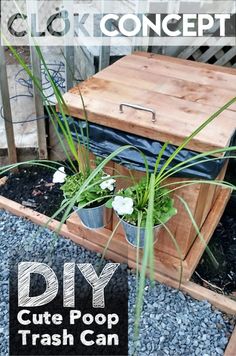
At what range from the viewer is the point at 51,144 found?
220 centimetres

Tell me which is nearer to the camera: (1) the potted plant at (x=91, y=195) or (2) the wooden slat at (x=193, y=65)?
(1) the potted plant at (x=91, y=195)

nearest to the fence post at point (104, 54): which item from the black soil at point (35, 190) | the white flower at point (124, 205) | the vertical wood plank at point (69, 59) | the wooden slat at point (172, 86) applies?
the vertical wood plank at point (69, 59)

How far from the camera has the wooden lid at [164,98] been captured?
1.31 m

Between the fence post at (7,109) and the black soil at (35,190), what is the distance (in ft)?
0.40

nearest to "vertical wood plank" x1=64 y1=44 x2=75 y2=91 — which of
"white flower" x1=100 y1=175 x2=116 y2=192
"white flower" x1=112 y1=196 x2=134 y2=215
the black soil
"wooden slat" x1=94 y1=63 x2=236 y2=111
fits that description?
"wooden slat" x1=94 y1=63 x2=236 y2=111

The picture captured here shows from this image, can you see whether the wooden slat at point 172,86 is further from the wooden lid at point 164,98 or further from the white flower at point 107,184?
the white flower at point 107,184

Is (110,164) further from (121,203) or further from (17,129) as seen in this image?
(17,129)

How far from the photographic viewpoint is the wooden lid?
1.31m

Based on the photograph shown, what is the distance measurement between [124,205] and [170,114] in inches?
16.1

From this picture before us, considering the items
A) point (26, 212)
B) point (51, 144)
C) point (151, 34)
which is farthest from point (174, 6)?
point (26, 212)

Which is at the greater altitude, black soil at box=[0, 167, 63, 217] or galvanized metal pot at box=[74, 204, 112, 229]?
galvanized metal pot at box=[74, 204, 112, 229]

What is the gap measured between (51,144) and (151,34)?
876 millimetres

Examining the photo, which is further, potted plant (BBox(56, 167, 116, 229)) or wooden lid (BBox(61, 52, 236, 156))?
potted plant (BBox(56, 167, 116, 229))

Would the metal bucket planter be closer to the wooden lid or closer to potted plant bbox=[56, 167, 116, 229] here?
potted plant bbox=[56, 167, 116, 229]
